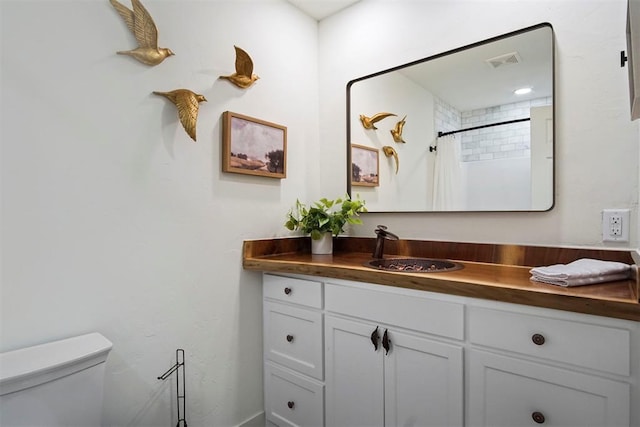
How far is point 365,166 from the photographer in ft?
6.71

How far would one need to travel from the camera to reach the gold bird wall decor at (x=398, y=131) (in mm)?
1907

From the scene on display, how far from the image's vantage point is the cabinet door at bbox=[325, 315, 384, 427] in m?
1.36

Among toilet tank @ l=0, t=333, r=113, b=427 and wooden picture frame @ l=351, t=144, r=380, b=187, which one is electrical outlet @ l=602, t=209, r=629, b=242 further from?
toilet tank @ l=0, t=333, r=113, b=427

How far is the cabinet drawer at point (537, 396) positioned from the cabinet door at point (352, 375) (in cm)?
36

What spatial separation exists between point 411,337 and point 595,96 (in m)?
1.19

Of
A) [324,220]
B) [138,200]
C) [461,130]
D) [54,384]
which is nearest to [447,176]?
[461,130]

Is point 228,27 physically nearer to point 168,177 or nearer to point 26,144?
point 168,177

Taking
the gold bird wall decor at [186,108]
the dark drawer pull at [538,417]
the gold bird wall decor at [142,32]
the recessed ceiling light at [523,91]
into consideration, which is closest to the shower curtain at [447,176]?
the recessed ceiling light at [523,91]

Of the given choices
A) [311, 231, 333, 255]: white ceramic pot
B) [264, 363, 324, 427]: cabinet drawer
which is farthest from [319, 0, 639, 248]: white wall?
[264, 363, 324, 427]: cabinet drawer

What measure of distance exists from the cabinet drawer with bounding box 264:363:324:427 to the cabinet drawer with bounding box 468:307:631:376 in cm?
80

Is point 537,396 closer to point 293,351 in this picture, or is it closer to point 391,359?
point 391,359

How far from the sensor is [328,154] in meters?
2.18

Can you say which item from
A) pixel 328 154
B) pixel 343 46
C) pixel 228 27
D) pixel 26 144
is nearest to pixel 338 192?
pixel 328 154

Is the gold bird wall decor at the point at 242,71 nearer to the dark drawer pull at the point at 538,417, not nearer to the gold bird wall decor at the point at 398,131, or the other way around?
the gold bird wall decor at the point at 398,131
